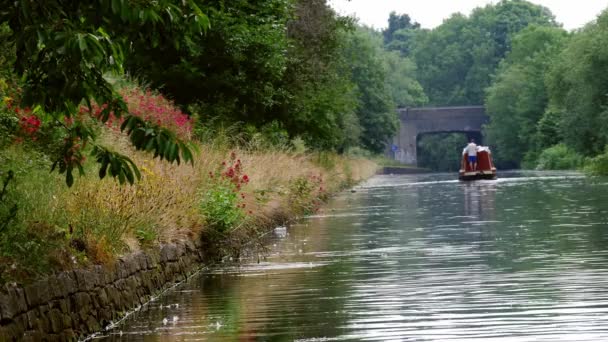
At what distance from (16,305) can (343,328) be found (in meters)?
2.96

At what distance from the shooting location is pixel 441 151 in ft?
527

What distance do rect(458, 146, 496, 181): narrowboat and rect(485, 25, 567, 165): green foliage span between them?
43555 millimetres

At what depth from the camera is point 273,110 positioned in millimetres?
38969

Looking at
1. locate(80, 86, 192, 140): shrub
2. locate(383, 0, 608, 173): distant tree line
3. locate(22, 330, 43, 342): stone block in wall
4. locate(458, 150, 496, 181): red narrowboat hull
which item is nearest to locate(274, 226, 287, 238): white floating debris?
locate(80, 86, 192, 140): shrub

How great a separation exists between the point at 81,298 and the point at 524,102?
108 m

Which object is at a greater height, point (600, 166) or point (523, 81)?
point (523, 81)

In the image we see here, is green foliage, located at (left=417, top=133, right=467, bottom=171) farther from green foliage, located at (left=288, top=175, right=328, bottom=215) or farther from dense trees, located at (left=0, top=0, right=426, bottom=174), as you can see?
green foliage, located at (left=288, top=175, right=328, bottom=215)

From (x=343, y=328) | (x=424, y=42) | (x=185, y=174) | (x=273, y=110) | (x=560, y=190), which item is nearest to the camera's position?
(x=343, y=328)

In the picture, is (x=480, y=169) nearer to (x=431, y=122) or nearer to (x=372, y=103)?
(x=372, y=103)

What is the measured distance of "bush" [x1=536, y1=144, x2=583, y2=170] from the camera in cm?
9581

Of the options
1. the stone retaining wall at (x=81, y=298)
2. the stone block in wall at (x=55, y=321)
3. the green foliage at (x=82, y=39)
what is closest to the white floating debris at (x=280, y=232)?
the stone retaining wall at (x=81, y=298)

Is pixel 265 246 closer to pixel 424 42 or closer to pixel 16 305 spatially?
pixel 16 305

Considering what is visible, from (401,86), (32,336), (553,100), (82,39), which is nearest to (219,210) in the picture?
(32,336)

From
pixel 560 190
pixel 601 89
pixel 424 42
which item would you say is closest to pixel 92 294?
pixel 560 190
